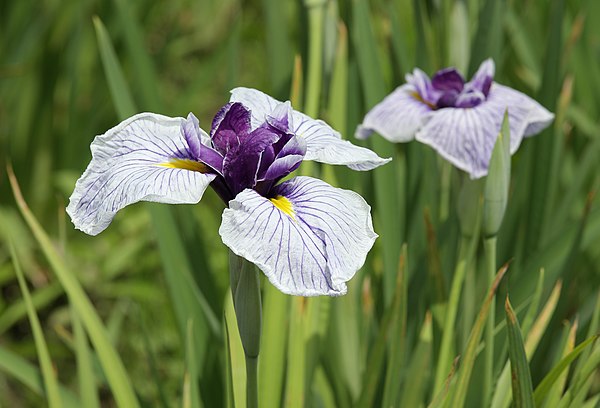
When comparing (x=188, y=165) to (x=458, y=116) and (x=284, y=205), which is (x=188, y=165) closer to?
(x=284, y=205)

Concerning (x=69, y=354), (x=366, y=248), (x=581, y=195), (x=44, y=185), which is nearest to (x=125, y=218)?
(x=44, y=185)

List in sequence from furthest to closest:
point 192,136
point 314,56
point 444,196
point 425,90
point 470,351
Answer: point 444,196 < point 314,56 < point 425,90 < point 470,351 < point 192,136

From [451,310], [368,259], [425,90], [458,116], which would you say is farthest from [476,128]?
[368,259]

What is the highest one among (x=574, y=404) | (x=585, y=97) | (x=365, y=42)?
(x=365, y=42)

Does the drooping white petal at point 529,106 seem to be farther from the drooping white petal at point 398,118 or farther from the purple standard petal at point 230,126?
the purple standard petal at point 230,126

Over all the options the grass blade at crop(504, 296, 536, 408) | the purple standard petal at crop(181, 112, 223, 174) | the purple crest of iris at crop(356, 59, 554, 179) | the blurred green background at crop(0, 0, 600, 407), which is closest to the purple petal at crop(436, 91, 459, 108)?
the purple crest of iris at crop(356, 59, 554, 179)

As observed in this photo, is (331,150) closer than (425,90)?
Yes

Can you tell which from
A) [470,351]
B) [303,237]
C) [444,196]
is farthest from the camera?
[444,196]

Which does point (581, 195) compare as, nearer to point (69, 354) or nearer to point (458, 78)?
point (458, 78)
